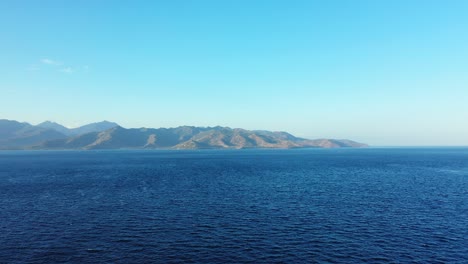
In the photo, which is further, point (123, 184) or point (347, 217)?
point (123, 184)

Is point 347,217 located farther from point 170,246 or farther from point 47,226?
point 47,226

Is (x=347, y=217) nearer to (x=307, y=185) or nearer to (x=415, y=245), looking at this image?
(x=415, y=245)

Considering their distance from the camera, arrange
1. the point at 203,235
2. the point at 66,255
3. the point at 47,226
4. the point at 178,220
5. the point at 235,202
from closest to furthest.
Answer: the point at 66,255 → the point at 203,235 → the point at 47,226 → the point at 178,220 → the point at 235,202

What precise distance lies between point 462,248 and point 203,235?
50.8m

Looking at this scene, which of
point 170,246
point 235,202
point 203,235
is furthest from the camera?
point 235,202

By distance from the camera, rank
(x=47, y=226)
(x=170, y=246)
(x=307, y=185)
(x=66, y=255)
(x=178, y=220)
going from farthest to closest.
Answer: (x=307, y=185), (x=178, y=220), (x=47, y=226), (x=170, y=246), (x=66, y=255)

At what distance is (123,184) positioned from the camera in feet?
434

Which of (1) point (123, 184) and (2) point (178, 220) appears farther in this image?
(1) point (123, 184)

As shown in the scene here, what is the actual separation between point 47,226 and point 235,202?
168ft

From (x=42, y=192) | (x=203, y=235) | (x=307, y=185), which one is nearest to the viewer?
(x=203, y=235)

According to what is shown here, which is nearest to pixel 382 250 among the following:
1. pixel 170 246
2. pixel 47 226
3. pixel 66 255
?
pixel 170 246

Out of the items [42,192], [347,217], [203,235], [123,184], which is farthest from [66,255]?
[123,184]

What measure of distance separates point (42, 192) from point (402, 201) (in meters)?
131

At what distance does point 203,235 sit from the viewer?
62.2m
